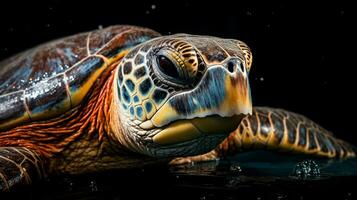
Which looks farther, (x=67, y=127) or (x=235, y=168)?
(x=235, y=168)

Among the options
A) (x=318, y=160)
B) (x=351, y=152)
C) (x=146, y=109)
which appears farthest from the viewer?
(x=351, y=152)

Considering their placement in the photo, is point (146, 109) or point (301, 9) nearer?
point (146, 109)

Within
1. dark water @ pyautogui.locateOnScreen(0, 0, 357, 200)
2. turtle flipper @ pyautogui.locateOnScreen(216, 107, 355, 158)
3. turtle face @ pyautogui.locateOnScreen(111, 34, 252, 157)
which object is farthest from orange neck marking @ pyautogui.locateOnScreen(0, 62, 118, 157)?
Answer: dark water @ pyautogui.locateOnScreen(0, 0, 357, 200)

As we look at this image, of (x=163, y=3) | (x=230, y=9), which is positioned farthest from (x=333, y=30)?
(x=163, y=3)

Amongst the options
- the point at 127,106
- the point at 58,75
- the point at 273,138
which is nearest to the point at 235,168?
the point at 273,138

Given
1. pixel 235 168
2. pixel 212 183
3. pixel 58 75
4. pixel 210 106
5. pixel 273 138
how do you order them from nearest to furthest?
pixel 210 106 < pixel 212 183 < pixel 58 75 < pixel 235 168 < pixel 273 138

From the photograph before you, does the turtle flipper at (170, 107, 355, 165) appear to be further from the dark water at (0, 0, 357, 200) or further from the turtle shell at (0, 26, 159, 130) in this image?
the dark water at (0, 0, 357, 200)

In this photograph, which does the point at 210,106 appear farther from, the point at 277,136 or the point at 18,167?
the point at 277,136

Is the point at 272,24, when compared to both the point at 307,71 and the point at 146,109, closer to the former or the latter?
the point at 307,71
